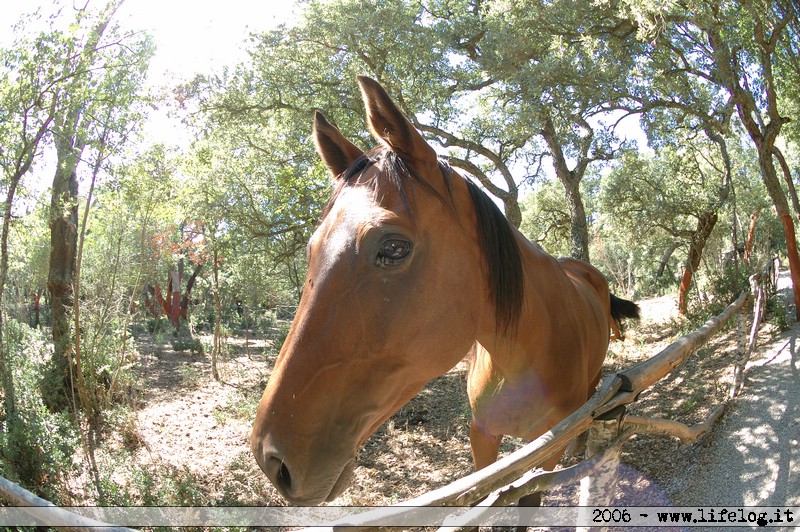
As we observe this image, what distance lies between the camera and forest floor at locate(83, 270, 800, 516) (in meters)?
3.95

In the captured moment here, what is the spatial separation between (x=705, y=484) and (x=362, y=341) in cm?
389

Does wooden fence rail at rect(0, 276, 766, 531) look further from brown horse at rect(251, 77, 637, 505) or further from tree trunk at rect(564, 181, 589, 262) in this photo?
tree trunk at rect(564, 181, 589, 262)

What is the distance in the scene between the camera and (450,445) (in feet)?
20.7

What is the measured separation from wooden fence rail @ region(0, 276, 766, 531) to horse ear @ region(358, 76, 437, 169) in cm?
102

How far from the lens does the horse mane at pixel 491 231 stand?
5.37 ft

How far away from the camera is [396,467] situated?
19.1 ft

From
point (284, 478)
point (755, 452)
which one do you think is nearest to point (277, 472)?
point (284, 478)

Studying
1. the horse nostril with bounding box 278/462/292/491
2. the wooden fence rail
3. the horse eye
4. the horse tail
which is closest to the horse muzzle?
the horse nostril with bounding box 278/462/292/491

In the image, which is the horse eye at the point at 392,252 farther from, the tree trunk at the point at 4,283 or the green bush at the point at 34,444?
the tree trunk at the point at 4,283

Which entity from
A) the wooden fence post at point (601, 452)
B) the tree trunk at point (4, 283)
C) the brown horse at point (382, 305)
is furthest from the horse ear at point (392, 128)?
the tree trunk at point (4, 283)

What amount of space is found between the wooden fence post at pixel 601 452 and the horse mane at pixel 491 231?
0.48 m

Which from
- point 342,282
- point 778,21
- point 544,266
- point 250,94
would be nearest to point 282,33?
point 250,94

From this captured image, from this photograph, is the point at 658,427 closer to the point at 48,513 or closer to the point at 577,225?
the point at 48,513

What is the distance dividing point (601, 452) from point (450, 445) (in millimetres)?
4918
